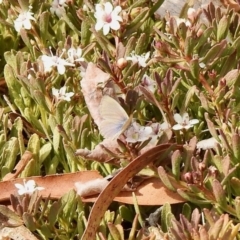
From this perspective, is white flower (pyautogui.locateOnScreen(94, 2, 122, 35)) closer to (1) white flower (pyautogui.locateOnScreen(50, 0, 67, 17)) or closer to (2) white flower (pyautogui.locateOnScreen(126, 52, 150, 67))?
(2) white flower (pyautogui.locateOnScreen(126, 52, 150, 67))

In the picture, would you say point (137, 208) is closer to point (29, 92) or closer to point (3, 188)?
point (3, 188)

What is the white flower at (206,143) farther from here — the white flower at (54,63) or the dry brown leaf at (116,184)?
the white flower at (54,63)

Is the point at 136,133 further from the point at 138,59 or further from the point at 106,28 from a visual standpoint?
the point at 106,28

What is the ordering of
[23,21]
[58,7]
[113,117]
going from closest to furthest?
[113,117]
[23,21]
[58,7]

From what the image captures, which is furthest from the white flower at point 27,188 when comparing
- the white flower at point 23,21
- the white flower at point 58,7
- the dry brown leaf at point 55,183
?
the white flower at point 58,7

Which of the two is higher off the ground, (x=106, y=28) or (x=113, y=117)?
(x=106, y=28)

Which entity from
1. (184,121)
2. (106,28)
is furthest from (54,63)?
(184,121)
